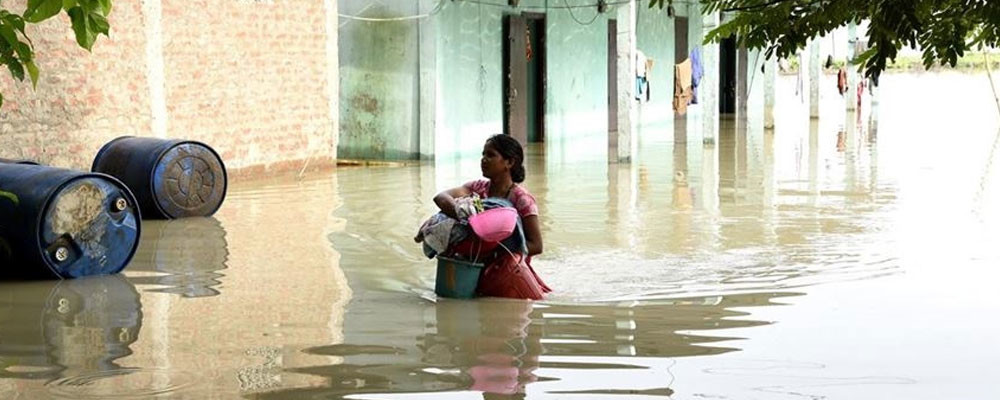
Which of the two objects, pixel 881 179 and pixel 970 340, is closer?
pixel 970 340

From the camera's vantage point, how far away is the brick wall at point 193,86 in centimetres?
1322

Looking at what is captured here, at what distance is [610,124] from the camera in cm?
2614

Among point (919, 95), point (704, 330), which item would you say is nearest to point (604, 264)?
point (704, 330)

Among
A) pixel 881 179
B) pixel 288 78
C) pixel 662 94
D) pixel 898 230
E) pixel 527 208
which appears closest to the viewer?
pixel 527 208

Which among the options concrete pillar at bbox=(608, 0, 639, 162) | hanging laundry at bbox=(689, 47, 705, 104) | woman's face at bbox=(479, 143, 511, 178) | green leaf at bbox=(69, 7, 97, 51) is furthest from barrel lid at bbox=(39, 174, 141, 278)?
hanging laundry at bbox=(689, 47, 705, 104)

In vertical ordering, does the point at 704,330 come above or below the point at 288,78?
below

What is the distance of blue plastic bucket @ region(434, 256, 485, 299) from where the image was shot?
7820 mm

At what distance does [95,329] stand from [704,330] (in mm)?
3156

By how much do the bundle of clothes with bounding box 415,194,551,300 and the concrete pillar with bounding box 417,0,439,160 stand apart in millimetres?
11435

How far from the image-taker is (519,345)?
21.9 feet

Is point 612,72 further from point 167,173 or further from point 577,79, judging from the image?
point 167,173

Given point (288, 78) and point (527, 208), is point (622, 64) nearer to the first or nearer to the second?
point (288, 78)

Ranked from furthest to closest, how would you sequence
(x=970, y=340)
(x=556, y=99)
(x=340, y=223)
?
1. (x=556, y=99)
2. (x=340, y=223)
3. (x=970, y=340)

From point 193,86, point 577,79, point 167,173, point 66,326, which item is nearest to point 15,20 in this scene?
point 66,326
